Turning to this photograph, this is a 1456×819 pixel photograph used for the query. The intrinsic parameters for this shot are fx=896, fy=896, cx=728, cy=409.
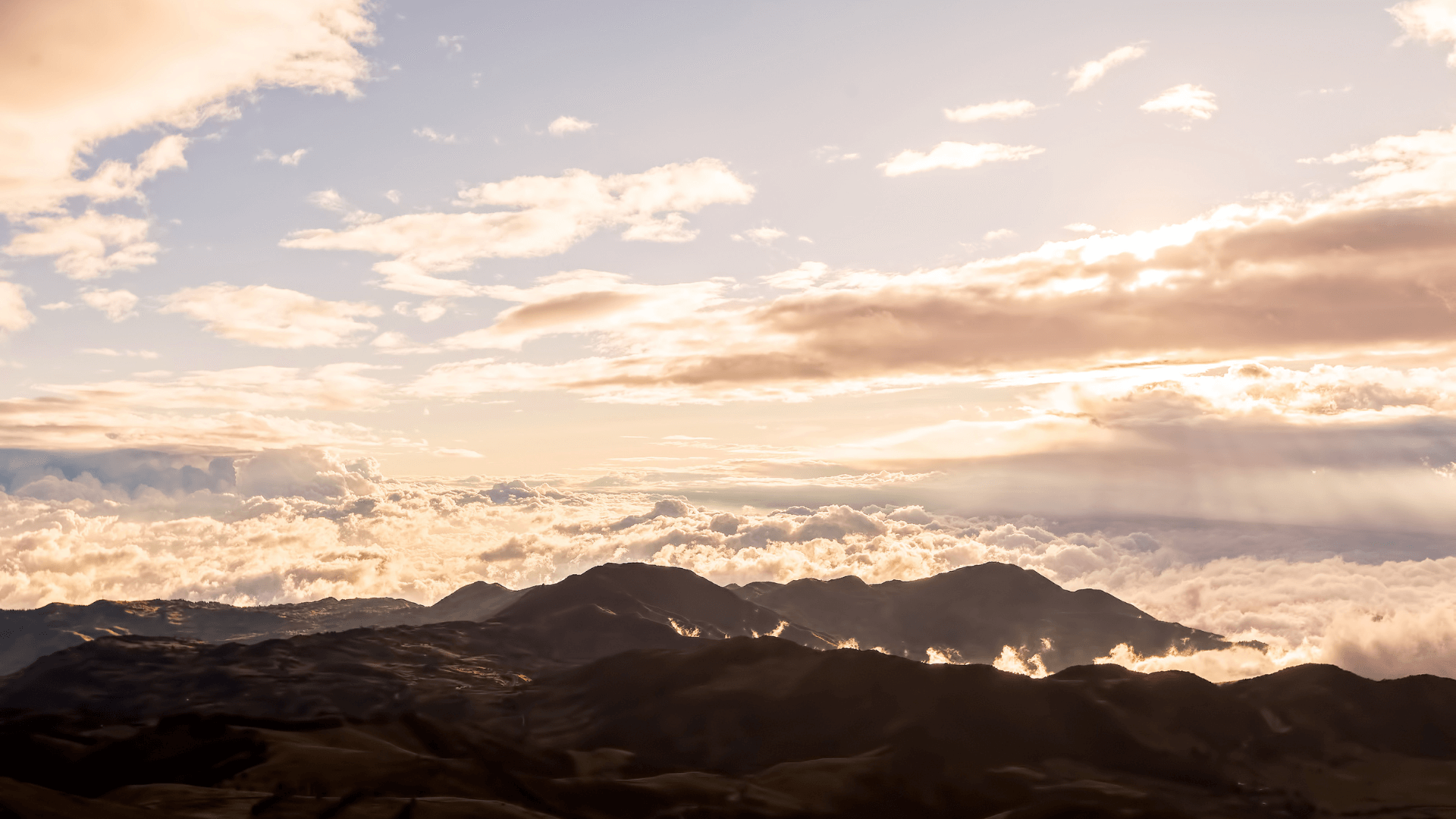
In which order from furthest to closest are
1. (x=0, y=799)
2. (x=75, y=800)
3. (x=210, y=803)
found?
(x=210, y=803) → (x=75, y=800) → (x=0, y=799)

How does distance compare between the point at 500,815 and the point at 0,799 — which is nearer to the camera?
the point at 0,799

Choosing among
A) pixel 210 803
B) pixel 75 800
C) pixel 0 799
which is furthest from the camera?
pixel 210 803

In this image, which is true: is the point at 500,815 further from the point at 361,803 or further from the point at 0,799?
the point at 0,799

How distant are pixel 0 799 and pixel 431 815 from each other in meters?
74.1

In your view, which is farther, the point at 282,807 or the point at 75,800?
the point at 282,807

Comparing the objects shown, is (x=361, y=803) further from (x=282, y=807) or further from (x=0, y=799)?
(x=0, y=799)

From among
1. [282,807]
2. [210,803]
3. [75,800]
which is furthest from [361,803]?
[75,800]

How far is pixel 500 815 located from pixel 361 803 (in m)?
32.6

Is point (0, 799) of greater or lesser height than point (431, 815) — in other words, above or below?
above

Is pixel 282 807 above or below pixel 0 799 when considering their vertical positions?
below

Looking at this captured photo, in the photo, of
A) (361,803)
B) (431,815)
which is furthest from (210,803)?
(431,815)

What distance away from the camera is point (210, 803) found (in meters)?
188

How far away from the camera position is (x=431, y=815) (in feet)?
616

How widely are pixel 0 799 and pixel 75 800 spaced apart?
48.6 feet
